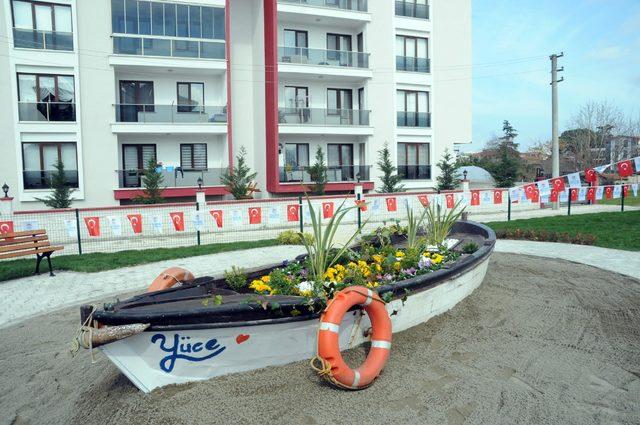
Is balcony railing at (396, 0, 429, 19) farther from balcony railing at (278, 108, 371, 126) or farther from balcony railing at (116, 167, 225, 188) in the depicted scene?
balcony railing at (116, 167, 225, 188)

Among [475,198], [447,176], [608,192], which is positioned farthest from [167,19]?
[608,192]

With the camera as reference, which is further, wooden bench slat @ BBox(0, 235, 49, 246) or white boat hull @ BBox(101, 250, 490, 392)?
wooden bench slat @ BBox(0, 235, 49, 246)

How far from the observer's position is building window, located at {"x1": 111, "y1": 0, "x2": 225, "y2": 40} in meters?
25.0

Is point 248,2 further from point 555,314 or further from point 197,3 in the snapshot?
point 555,314

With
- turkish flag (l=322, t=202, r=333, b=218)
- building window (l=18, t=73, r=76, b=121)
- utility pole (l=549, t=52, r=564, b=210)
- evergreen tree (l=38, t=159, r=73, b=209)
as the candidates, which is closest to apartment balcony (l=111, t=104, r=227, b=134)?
building window (l=18, t=73, r=76, b=121)

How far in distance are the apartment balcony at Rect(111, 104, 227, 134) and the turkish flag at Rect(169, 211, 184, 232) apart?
32.4 ft

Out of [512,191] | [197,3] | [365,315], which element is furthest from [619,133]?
[365,315]

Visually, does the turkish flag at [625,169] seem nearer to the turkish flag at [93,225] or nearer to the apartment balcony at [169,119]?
the apartment balcony at [169,119]

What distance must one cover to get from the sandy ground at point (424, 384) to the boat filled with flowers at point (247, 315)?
0.58ft

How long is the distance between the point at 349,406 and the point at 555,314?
13.5 ft

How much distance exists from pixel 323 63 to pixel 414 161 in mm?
8086

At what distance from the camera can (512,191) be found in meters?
20.2

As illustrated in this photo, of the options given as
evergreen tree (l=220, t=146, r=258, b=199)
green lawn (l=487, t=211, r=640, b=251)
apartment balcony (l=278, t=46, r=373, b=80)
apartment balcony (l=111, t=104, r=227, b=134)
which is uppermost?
apartment balcony (l=278, t=46, r=373, b=80)

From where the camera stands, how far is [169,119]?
26.1 metres
